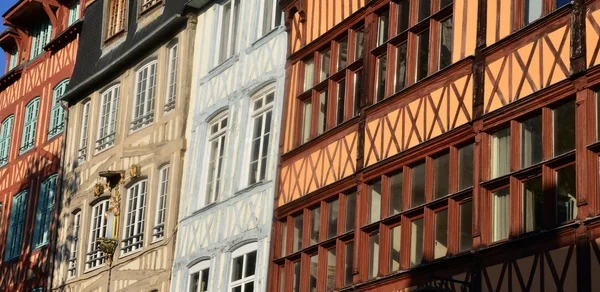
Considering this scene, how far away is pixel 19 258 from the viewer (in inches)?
1329

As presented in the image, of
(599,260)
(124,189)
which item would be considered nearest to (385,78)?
(599,260)

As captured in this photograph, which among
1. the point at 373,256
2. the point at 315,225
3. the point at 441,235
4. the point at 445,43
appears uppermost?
the point at 445,43

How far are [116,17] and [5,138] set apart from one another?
23.5 feet

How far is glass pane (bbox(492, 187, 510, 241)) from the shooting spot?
664 inches

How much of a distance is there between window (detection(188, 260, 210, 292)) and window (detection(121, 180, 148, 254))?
238 cm

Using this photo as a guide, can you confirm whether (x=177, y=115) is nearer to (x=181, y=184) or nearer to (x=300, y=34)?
(x=181, y=184)

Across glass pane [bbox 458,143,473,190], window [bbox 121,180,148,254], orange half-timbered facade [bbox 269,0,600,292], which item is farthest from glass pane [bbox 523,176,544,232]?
window [bbox 121,180,148,254]

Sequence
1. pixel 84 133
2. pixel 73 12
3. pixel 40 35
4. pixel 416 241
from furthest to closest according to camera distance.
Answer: pixel 40 35
pixel 73 12
pixel 84 133
pixel 416 241

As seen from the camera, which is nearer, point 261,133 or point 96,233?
point 261,133

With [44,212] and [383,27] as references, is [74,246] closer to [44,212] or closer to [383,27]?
[44,212]

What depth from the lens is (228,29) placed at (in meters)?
26.5

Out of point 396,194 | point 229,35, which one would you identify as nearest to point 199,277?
point 229,35

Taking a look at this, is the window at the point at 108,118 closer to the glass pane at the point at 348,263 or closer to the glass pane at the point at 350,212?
the glass pane at the point at 350,212

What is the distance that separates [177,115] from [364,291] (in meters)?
8.68
